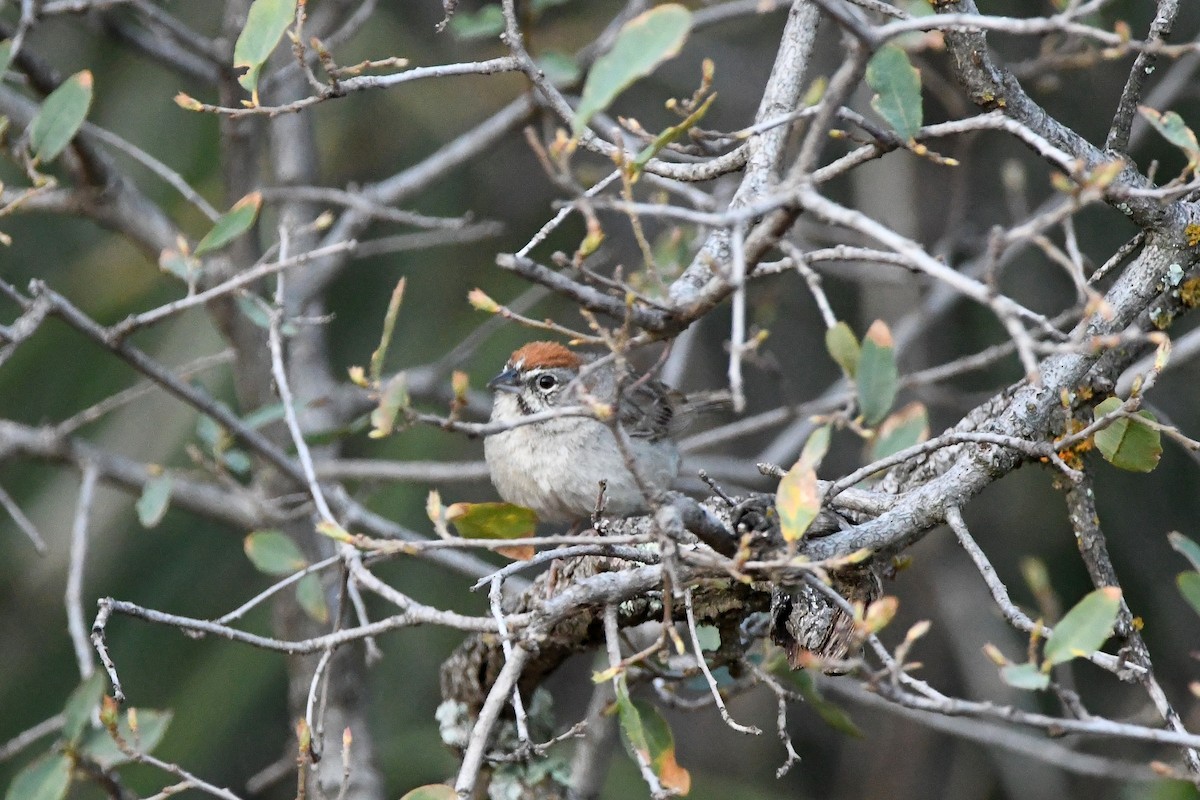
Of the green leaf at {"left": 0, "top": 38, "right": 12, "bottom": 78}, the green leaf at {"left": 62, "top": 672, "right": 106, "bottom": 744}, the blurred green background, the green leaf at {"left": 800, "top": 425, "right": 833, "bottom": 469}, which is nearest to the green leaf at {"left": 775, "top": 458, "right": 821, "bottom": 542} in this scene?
the green leaf at {"left": 800, "top": 425, "right": 833, "bottom": 469}

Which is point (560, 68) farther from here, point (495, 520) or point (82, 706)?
point (82, 706)

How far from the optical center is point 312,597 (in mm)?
3219

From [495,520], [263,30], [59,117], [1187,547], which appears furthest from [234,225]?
[1187,547]

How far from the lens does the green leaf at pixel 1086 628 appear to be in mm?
1765

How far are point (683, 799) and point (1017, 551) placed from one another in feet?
7.54

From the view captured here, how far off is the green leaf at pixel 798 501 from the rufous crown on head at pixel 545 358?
2.29 m

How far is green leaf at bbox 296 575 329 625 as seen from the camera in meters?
3.18

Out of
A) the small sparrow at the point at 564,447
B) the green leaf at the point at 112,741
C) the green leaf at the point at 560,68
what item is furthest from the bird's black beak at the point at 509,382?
the green leaf at the point at 112,741

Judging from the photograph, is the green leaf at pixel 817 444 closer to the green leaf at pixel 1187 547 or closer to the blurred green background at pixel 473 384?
the green leaf at pixel 1187 547

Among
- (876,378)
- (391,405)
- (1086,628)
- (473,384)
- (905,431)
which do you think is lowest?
(473,384)

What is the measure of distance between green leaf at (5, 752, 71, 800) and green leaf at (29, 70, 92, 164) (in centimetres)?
135

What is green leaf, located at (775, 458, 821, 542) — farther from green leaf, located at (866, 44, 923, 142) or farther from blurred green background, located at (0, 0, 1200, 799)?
blurred green background, located at (0, 0, 1200, 799)

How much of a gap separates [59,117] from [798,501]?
6.66 ft

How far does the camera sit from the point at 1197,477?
5.68 meters
